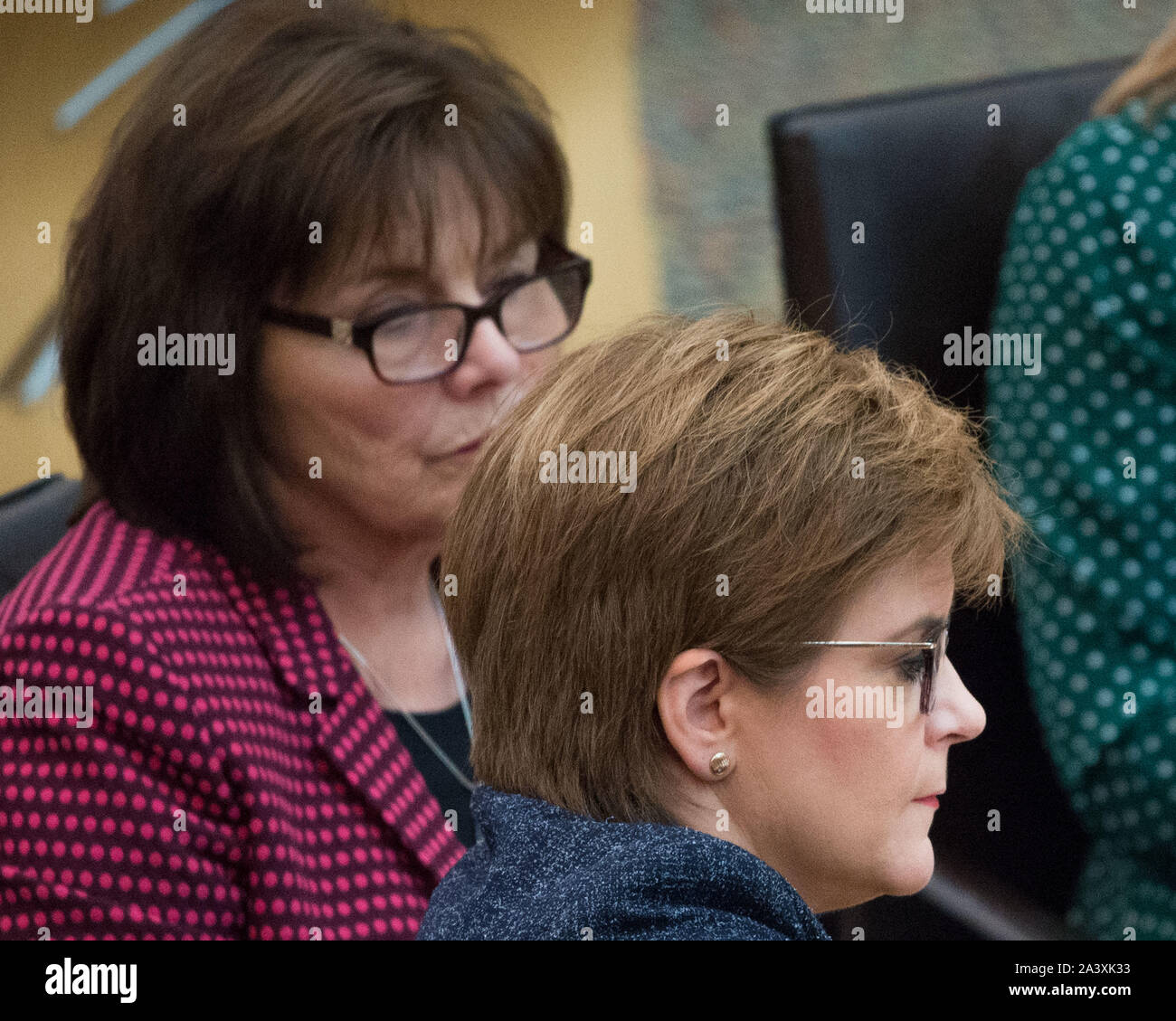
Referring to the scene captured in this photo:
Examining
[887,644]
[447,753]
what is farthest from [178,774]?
[887,644]

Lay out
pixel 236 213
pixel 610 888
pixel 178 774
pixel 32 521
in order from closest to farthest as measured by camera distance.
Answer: pixel 610 888 < pixel 178 774 < pixel 236 213 < pixel 32 521

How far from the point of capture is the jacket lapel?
3.65ft

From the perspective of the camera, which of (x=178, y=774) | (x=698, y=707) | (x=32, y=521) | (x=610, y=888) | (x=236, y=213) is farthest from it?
(x=32, y=521)

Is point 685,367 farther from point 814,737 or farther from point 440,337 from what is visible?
point 440,337

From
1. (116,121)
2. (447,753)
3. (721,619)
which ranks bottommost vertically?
(447,753)

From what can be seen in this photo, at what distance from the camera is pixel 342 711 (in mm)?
1132

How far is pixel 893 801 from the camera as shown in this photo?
32.2 inches

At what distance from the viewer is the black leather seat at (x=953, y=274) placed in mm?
1233

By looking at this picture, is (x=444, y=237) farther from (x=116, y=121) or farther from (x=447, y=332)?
(x=116, y=121)

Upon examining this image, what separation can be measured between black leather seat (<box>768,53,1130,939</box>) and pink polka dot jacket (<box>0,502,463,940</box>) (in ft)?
1.57

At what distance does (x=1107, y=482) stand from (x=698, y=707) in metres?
0.51

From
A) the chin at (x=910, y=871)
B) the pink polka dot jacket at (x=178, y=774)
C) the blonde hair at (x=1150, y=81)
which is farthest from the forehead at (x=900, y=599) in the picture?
the blonde hair at (x=1150, y=81)
